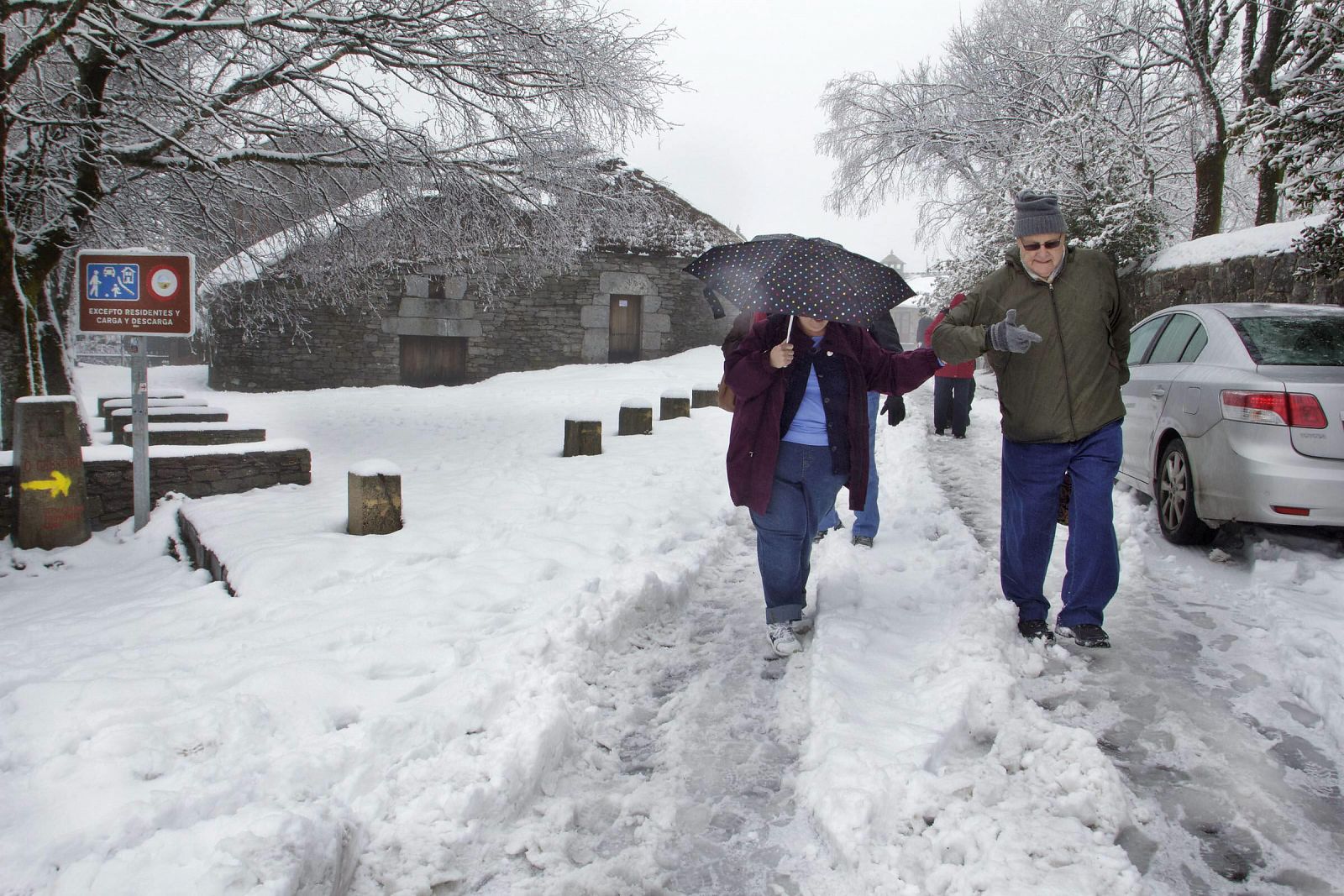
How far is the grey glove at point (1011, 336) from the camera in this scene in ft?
10.9

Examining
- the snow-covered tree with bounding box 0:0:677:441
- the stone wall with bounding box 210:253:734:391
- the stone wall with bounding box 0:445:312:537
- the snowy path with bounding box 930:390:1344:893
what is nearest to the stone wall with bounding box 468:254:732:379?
the stone wall with bounding box 210:253:734:391

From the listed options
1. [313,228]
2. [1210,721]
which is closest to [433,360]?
[313,228]

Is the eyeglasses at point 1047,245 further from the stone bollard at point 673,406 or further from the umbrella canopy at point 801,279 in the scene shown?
the stone bollard at point 673,406

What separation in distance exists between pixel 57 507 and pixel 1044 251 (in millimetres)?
Result: 6540

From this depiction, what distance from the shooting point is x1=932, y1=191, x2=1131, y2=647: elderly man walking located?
3.59m

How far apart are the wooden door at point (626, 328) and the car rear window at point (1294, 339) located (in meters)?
14.4

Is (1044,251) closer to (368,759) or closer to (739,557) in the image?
(739,557)

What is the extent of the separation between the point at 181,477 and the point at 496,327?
463 inches

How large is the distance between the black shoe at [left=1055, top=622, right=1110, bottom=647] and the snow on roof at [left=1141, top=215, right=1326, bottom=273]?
18.6ft

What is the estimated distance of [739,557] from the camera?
5.38 meters

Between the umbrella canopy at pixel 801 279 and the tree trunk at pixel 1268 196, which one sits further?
the tree trunk at pixel 1268 196

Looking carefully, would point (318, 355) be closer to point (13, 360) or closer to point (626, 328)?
point (626, 328)

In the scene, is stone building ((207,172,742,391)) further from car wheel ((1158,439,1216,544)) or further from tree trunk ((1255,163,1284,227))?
car wheel ((1158,439,1216,544))

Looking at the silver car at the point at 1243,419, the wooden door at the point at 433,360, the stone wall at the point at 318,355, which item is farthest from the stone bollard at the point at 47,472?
the wooden door at the point at 433,360
